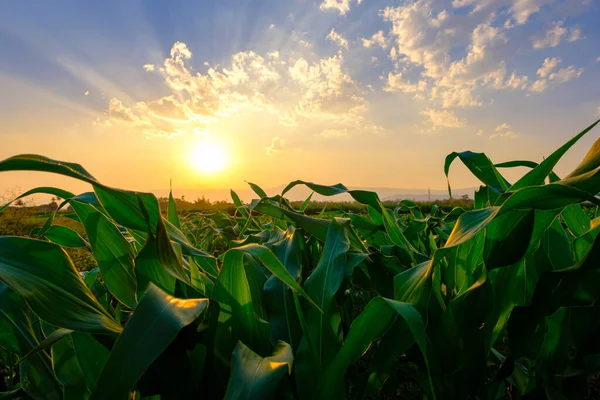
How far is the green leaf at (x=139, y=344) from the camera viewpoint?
36 cm

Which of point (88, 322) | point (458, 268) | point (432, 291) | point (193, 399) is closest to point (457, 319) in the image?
point (432, 291)

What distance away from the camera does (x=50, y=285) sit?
49 cm

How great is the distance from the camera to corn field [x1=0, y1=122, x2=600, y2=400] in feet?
1.56

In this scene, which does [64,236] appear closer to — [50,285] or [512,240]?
[50,285]

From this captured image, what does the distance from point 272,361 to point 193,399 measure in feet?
0.56

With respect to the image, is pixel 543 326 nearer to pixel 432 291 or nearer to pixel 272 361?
pixel 432 291

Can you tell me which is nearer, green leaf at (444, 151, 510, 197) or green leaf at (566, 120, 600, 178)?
green leaf at (566, 120, 600, 178)

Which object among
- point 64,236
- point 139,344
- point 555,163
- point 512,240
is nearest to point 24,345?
point 64,236

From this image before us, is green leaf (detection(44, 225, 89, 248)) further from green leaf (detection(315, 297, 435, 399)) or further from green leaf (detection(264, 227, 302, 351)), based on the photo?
green leaf (detection(315, 297, 435, 399))

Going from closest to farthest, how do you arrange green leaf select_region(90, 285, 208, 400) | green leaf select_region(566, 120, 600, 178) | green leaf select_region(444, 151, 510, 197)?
green leaf select_region(90, 285, 208, 400) < green leaf select_region(566, 120, 600, 178) < green leaf select_region(444, 151, 510, 197)

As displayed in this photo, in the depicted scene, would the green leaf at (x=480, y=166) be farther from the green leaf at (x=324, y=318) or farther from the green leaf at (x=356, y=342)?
the green leaf at (x=356, y=342)

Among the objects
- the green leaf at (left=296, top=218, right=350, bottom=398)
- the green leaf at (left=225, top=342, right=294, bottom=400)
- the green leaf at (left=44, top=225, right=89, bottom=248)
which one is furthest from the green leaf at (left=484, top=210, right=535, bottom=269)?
the green leaf at (left=44, top=225, right=89, bottom=248)

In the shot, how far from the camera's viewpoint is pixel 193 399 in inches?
21.7

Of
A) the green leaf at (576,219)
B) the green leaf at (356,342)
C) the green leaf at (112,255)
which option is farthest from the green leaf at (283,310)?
the green leaf at (576,219)
